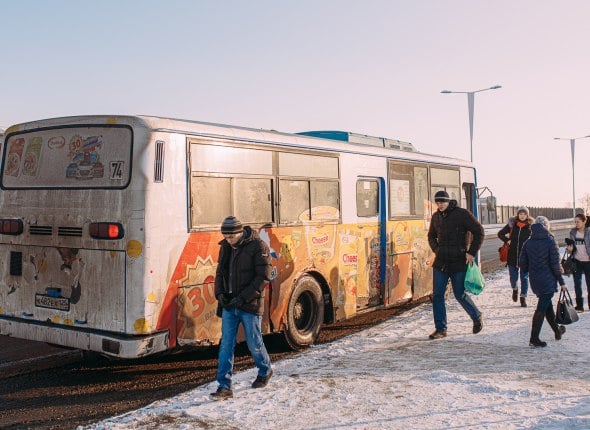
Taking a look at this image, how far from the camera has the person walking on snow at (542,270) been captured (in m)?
8.04

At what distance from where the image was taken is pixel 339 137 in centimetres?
1000

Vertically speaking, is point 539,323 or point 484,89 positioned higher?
point 484,89

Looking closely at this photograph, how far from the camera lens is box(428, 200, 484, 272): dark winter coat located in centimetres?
859

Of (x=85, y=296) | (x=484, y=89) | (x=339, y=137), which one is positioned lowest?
(x=85, y=296)

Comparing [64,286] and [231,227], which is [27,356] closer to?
[64,286]

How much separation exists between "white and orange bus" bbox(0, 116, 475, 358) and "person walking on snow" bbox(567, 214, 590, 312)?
4.83m

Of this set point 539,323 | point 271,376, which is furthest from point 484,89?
point 271,376

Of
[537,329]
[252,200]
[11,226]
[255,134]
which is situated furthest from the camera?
[537,329]

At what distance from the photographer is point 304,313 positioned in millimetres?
8570

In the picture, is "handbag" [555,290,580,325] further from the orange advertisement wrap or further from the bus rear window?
the bus rear window

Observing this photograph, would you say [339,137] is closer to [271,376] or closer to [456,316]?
[456,316]

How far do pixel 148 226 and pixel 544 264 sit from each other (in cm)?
509

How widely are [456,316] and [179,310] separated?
18.1ft

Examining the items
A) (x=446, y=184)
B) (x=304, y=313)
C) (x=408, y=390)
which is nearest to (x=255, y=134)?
(x=304, y=313)
